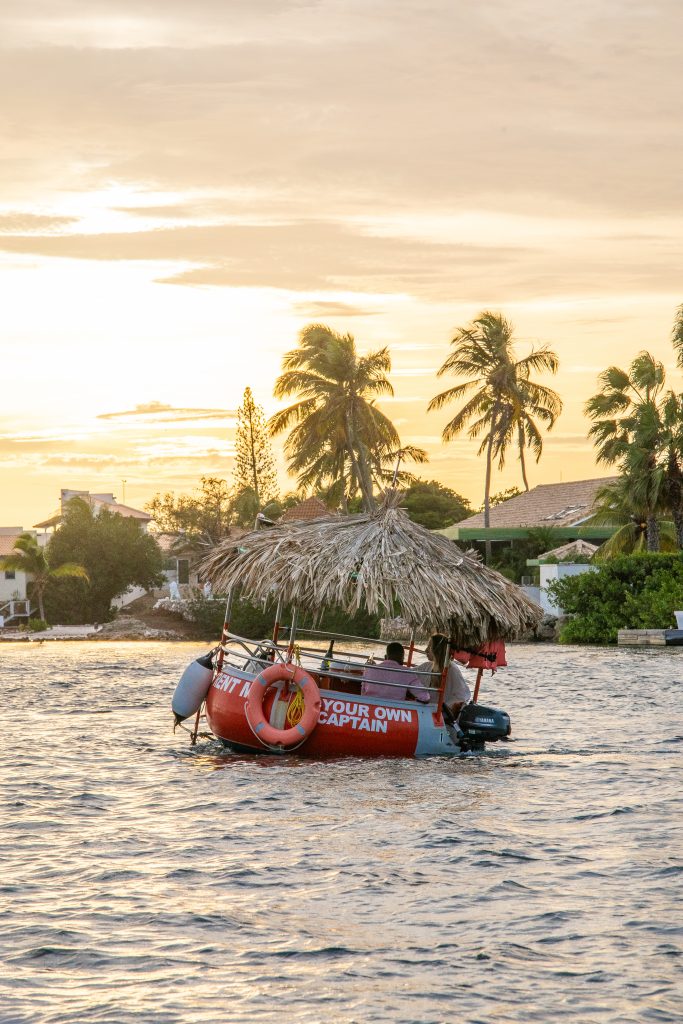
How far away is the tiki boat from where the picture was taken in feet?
56.6

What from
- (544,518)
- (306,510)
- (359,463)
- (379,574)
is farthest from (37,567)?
(379,574)

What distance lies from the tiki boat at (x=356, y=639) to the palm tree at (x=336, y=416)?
40.6 metres

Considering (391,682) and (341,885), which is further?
(391,682)

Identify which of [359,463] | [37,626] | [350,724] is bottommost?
[37,626]

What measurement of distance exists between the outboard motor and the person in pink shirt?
645mm

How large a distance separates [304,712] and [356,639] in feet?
3.94

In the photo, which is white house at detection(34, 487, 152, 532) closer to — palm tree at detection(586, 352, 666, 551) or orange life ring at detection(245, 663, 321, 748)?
palm tree at detection(586, 352, 666, 551)

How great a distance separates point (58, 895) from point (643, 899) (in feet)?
15.8

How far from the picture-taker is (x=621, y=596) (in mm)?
47781

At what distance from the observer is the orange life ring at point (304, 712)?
1709 cm

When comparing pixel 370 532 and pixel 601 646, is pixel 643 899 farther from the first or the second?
pixel 601 646

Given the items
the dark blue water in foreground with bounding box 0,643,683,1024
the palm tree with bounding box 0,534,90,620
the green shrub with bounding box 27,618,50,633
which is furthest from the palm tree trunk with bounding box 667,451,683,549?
the green shrub with bounding box 27,618,50,633

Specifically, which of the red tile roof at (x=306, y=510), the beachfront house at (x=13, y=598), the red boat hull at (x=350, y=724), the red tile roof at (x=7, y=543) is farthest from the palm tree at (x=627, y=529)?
the red tile roof at (x=7, y=543)

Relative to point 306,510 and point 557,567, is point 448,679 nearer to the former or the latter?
point 557,567
